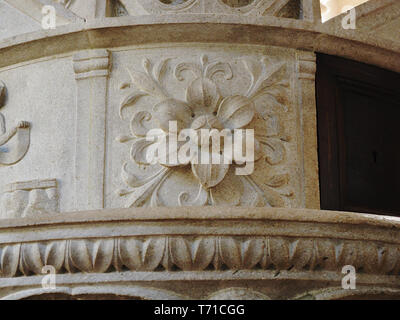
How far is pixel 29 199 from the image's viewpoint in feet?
9.79

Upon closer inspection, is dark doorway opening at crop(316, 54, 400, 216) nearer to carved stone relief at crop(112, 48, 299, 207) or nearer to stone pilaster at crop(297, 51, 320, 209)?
stone pilaster at crop(297, 51, 320, 209)

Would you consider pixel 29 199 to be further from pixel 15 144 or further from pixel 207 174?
pixel 207 174

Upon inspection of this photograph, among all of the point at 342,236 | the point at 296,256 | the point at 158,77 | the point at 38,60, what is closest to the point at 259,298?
the point at 296,256

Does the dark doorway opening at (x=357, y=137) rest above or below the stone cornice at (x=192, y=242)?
above

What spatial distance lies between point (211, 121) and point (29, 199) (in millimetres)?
751

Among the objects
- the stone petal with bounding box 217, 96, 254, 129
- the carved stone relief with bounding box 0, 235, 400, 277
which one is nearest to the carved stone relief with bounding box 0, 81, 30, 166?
the carved stone relief with bounding box 0, 235, 400, 277

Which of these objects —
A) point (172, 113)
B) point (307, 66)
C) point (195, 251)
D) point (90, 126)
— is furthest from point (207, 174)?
point (307, 66)

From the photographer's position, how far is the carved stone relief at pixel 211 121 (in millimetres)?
2842

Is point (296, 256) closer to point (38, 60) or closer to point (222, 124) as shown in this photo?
point (222, 124)

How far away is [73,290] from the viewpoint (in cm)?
260

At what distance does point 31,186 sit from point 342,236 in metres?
1.18

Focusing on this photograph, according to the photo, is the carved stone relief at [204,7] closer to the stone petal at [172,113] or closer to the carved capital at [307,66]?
the carved capital at [307,66]

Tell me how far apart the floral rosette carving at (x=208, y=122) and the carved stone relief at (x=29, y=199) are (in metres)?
0.28

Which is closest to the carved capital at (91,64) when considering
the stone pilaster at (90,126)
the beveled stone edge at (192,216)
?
the stone pilaster at (90,126)
